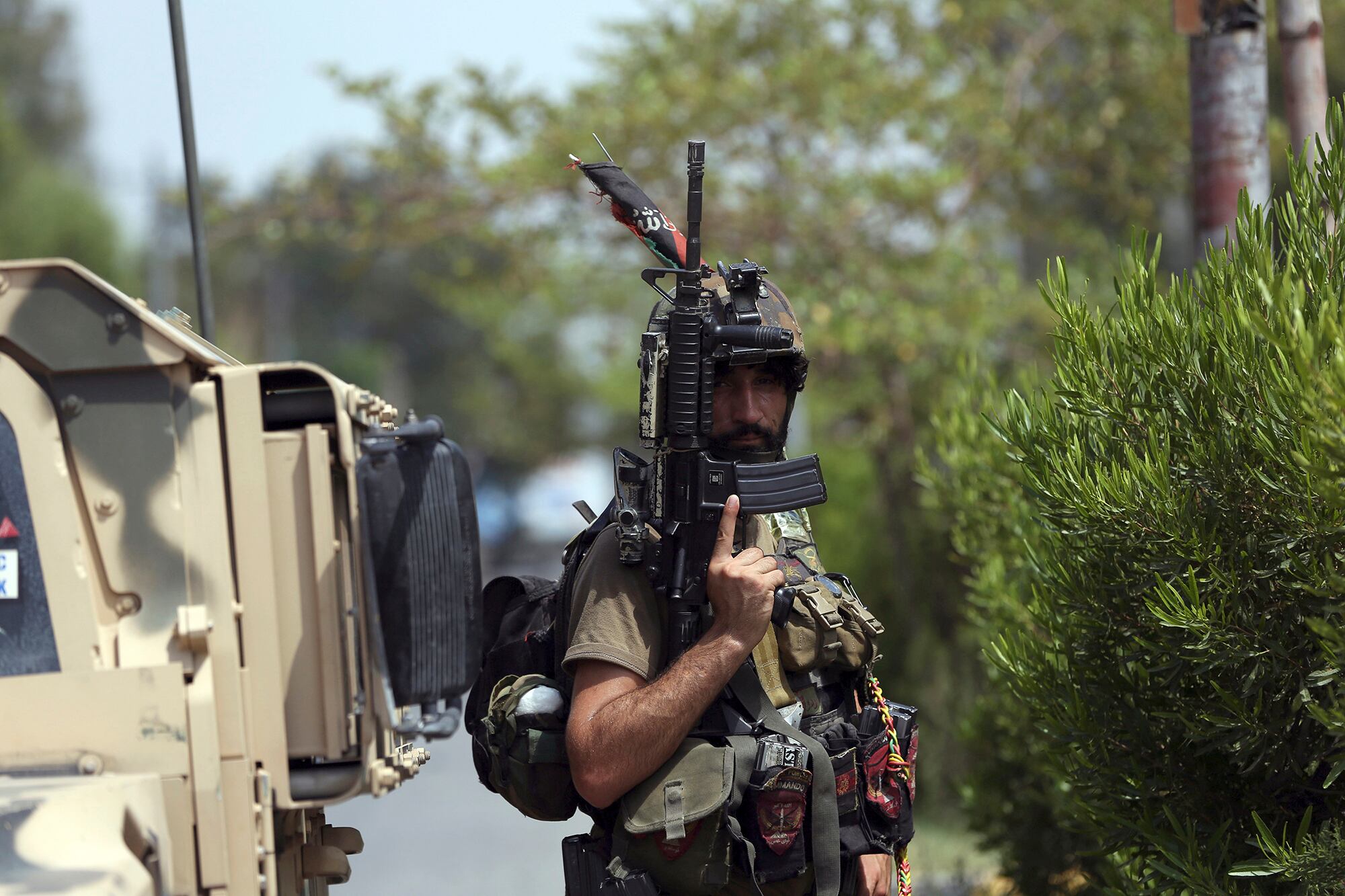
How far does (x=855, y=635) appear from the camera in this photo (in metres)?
3.20

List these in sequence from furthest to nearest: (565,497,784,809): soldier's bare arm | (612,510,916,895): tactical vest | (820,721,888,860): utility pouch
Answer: (820,721,888,860): utility pouch → (612,510,916,895): tactical vest → (565,497,784,809): soldier's bare arm

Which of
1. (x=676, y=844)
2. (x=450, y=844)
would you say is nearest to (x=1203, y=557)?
(x=676, y=844)

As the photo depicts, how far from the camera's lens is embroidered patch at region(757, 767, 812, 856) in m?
2.96

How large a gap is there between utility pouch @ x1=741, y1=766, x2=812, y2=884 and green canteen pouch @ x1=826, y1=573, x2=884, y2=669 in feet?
1.00

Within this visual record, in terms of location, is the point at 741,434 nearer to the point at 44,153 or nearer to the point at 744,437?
the point at 744,437

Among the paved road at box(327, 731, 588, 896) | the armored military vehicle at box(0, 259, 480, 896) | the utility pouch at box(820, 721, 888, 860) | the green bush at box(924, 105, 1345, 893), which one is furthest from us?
the paved road at box(327, 731, 588, 896)

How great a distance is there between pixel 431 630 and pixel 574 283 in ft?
29.0

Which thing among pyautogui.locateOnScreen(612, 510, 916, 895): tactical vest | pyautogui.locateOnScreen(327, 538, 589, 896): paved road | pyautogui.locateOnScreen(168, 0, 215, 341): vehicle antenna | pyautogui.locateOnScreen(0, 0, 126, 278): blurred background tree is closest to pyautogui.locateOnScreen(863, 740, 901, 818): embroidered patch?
pyautogui.locateOnScreen(612, 510, 916, 895): tactical vest

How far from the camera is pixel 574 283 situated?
11.1m

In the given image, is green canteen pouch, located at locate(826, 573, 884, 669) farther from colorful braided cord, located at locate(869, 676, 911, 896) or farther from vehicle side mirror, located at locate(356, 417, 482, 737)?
vehicle side mirror, located at locate(356, 417, 482, 737)

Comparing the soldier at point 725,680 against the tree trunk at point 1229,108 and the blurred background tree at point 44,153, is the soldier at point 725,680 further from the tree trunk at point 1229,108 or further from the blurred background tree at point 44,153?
the blurred background tree at point 44,153

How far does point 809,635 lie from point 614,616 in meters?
0.48

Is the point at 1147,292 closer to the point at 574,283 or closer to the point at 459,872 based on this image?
the point at 459,872

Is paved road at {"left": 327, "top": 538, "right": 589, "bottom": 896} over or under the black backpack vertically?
under
